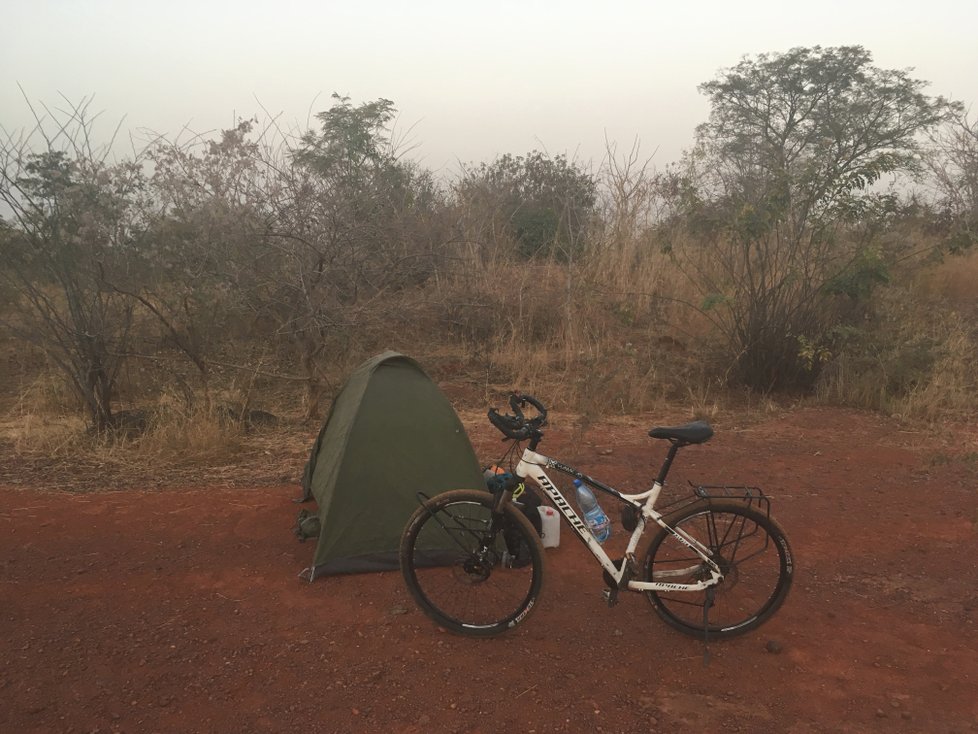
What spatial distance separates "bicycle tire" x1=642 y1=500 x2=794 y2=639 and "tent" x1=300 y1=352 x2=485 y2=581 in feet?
4.12

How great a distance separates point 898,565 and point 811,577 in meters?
0.57

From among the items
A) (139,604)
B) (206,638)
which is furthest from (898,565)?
(139,604)

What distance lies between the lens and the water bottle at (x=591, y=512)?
120 inches

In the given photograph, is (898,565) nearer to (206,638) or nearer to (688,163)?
(206,638)

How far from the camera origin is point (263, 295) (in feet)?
21.9

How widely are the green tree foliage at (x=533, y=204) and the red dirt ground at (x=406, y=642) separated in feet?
22.7

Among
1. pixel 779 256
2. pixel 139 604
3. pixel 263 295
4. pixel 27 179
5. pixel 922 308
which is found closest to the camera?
pixel 139 604

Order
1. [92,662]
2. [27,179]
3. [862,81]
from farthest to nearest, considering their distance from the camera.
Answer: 1. [862,81]
2. [27,179]
3. [92,662]

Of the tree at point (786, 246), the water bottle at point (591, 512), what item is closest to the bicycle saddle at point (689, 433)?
the water bottle at point (591, 512)

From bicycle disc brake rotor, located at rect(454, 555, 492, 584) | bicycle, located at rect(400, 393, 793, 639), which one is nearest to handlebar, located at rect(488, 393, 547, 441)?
bicycle, located at rect(400, 393, 793, 639)

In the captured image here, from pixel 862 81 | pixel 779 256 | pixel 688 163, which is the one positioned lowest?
pixel 779 256

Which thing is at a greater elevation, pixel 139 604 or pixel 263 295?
pixel 263 295

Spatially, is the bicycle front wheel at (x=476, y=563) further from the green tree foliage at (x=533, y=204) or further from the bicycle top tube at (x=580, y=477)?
the green tree foliage at (x=533, y=204)

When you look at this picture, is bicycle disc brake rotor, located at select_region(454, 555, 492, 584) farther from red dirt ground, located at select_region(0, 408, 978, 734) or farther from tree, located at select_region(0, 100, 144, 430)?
tree, located at select_region(0, 100, 144, 430)
